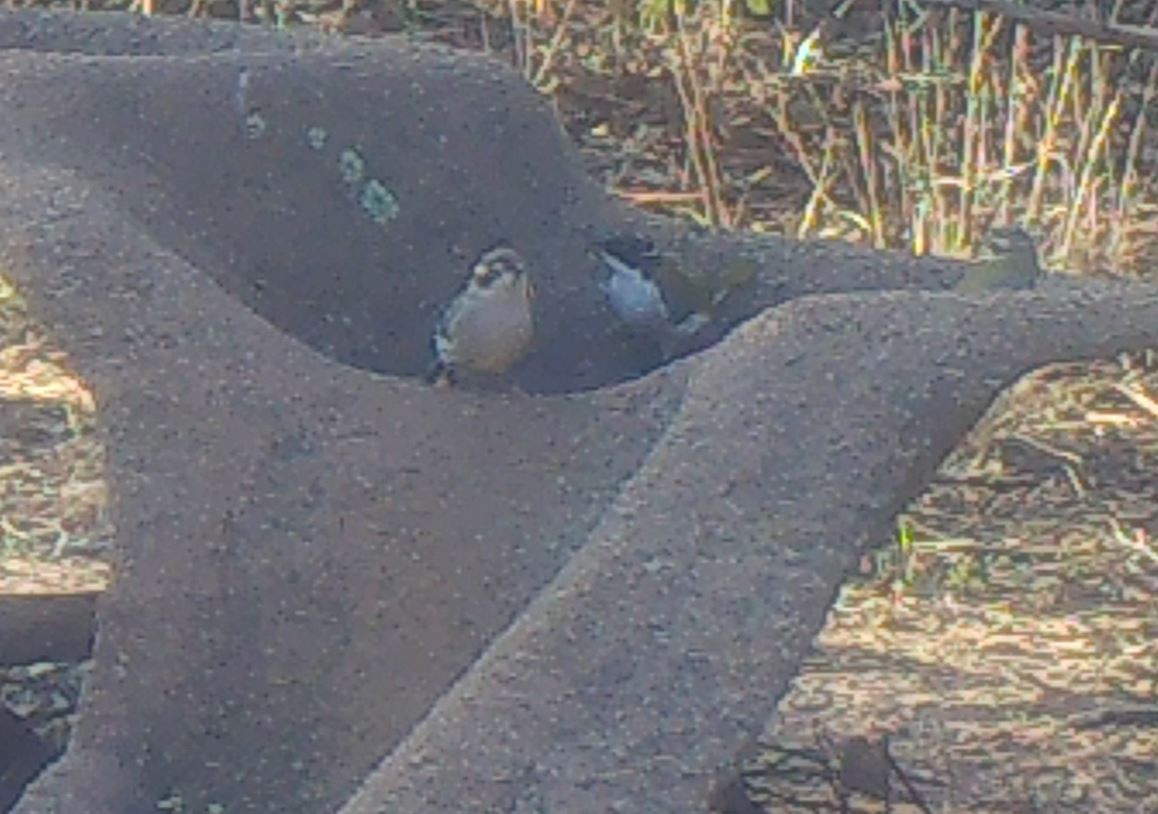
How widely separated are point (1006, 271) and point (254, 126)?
78cm

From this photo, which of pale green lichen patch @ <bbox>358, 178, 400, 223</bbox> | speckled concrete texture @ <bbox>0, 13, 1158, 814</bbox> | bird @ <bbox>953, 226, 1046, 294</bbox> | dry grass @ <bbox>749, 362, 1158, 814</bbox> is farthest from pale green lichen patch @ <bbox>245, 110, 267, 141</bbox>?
dry grass @ <bbox>749, 362, 1158, 814</bbox>

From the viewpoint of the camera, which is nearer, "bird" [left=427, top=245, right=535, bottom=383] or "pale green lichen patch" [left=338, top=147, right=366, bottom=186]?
"bird" [left=427, top=245, right=535, bottom=383]

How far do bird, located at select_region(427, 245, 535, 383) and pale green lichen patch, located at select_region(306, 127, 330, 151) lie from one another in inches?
8.2

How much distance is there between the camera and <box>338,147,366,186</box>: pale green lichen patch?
9.43ft

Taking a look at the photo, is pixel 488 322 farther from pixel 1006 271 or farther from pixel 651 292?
pixel 1006 271

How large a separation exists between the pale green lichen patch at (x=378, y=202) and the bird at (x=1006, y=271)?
1.94ft

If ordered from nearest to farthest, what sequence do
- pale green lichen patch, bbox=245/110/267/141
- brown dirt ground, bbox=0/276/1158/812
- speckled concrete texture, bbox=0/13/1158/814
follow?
speckled concrete texture, bbox=0/13/1158/814 → pale green lichen patch, bbox=245/110/267/141 → brown dirt ground, bbox=0/276/1158/812

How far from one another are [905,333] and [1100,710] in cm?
177

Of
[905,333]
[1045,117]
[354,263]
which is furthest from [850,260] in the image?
[1045,117]

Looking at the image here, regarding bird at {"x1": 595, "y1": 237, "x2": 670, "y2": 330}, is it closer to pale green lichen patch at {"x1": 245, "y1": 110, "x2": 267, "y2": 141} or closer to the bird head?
the bird head

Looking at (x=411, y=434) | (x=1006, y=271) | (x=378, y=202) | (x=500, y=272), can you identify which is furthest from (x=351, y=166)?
(x=1006, y=271)

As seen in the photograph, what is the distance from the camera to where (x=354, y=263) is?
9.34ft

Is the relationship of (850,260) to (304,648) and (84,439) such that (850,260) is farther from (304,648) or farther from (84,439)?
(84,439)

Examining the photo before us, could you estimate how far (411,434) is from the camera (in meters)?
2.49
